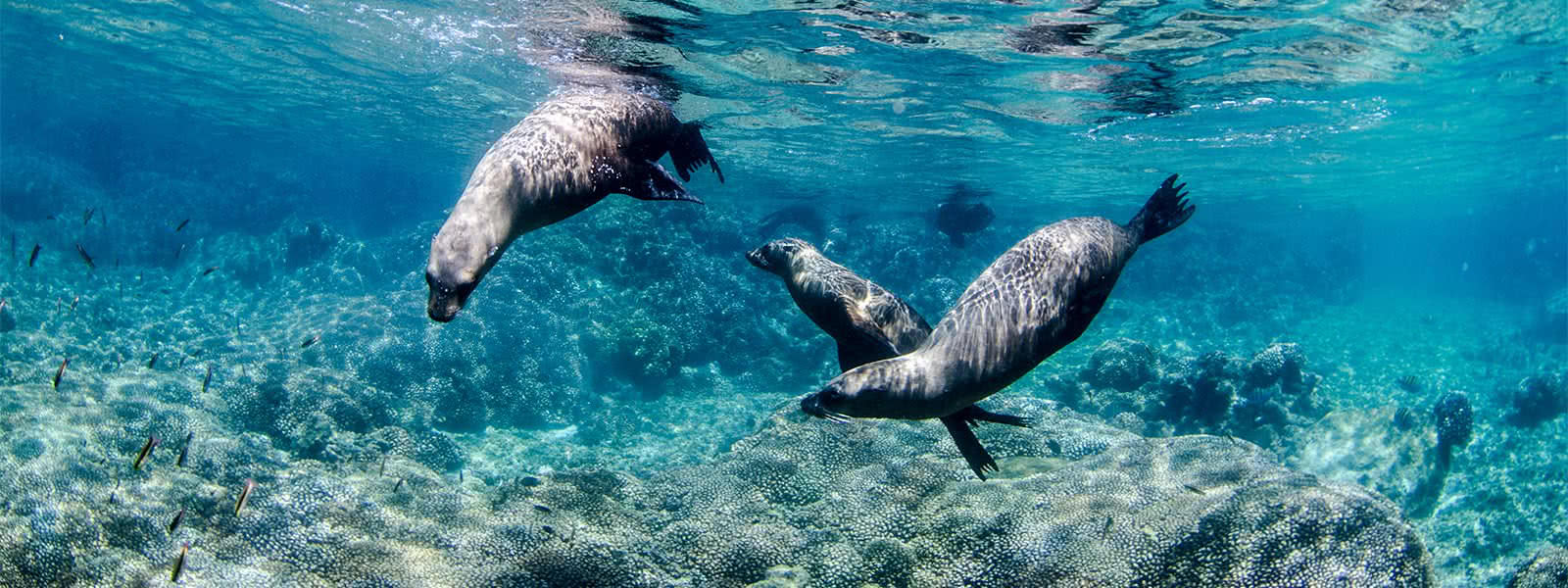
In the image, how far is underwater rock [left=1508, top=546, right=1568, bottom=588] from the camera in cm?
615

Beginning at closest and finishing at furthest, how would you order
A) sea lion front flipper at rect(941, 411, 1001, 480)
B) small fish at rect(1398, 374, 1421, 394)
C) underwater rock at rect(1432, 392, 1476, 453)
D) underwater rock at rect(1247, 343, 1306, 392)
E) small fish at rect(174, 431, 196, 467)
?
sea lion front flipper at rect(941, 411, 1001, 480), small fish at rect(174, 431, 196, 467), underwater rock at rect(1432, 392, 1476, 453), underwater rock at rect(1247, 343, 1306, 392), small fish at rect(1398, 374, 1421, 394)

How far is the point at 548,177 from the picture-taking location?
338 centimetres

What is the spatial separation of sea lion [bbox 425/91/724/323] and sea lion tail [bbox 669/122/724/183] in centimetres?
22

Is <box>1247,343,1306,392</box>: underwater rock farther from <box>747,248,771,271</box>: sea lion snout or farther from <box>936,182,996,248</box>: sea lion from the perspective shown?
<box>747,248,771,271</box>: sea lion snout

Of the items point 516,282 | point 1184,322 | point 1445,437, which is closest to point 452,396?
point 516,282

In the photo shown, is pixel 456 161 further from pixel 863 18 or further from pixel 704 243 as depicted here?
pixel 863 18

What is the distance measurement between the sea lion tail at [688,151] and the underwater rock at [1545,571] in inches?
317

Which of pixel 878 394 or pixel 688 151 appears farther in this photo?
pixel 688 151

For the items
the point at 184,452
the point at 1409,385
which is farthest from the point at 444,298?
the point at 1409,385

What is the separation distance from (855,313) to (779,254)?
2.89 feet

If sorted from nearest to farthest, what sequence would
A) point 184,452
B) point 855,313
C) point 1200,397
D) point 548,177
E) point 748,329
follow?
point 548,177 < point 855,313 < point 184,452 < point 1200,397 < point 748,329

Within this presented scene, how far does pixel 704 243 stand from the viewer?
21406 mm

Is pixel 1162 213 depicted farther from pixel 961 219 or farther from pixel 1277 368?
pixel 961 219

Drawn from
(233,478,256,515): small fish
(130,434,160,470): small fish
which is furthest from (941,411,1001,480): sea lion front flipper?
(130,434,160,470): small fish
